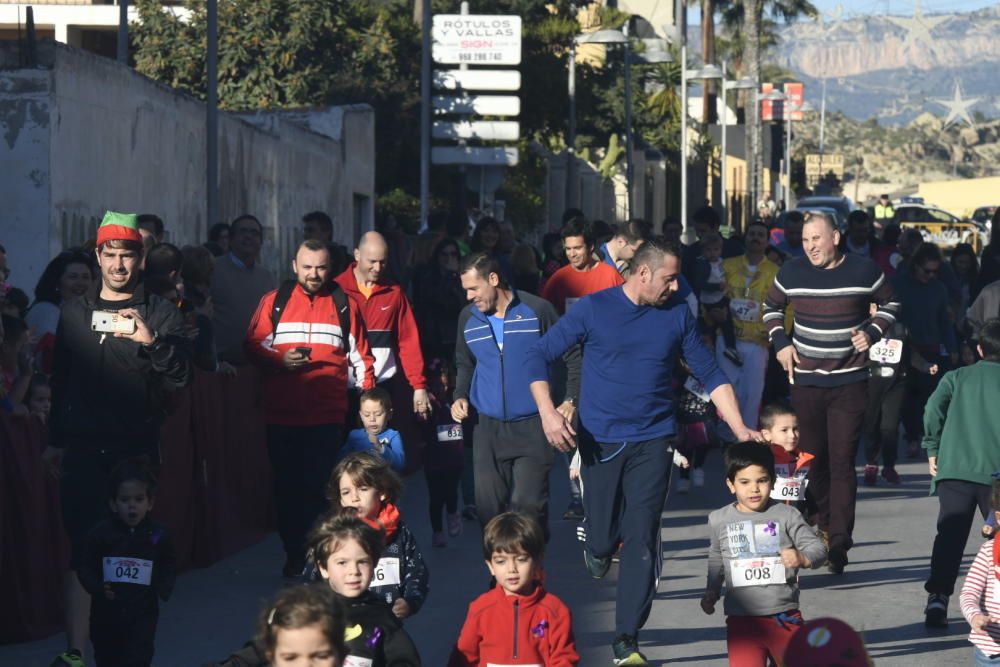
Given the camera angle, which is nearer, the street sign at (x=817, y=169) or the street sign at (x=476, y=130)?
the street sign at (x=476, y=130)

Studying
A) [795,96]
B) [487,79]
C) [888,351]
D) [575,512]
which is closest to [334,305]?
[575,512]

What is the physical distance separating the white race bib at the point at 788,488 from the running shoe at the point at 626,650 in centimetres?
188

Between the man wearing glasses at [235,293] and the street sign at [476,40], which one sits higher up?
the street sign at [476,40]

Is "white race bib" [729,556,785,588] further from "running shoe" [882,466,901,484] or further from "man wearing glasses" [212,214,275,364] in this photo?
"running shoe" [882,466,901,484]

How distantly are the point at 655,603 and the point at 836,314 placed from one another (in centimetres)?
198

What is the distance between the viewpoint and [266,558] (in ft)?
38.3

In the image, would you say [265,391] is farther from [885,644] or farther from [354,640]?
[354,640]

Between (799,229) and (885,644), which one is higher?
(799,229)

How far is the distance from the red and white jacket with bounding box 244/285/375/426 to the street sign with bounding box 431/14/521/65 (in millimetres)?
20469

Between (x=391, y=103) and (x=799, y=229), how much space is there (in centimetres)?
1679

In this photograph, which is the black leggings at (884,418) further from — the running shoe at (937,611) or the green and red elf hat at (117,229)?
the green and red elf hat at (117,229)

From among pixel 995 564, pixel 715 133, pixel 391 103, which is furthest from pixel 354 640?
pixel 715 133

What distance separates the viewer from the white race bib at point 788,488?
1011 cm

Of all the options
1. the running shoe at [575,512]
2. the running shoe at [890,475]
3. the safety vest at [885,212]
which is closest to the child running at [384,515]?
the running shoe at [575,512]
